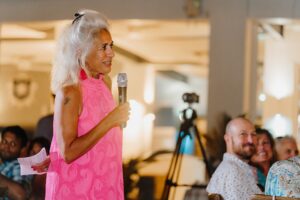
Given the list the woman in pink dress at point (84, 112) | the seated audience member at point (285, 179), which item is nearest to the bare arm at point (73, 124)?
the woman in pink dress at point (84, 112)

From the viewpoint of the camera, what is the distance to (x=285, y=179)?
7.48 feet

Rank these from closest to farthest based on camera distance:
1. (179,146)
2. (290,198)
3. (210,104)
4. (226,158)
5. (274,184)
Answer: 1. (290,198)
2. (274,184)
3. (226,158)
4. (179,146)
5. (210,104)

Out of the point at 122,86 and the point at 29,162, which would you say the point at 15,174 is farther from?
the point at 122,86

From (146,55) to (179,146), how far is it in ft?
5.97

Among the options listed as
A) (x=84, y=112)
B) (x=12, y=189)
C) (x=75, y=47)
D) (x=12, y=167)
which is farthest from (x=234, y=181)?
(x=12, y=167)

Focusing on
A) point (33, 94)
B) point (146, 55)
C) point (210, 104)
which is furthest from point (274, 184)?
point (33, 94)

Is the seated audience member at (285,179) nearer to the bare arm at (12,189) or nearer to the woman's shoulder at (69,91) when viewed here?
the woman's shoulder at (69,91)

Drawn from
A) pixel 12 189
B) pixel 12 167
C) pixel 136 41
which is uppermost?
pixel 136 41

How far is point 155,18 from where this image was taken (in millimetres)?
5414

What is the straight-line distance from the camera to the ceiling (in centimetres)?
559

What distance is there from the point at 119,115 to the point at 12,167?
7.28ft

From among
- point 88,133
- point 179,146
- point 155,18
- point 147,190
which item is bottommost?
point 147,190

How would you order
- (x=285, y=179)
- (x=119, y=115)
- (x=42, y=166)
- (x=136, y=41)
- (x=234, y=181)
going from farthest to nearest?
(x=136, y=41) < (x=234, y=181) < (x=42, y=166) < (x=285, y=179) < (x=119, y=115)

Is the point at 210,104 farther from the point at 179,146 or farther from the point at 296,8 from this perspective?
the point at 296,8
